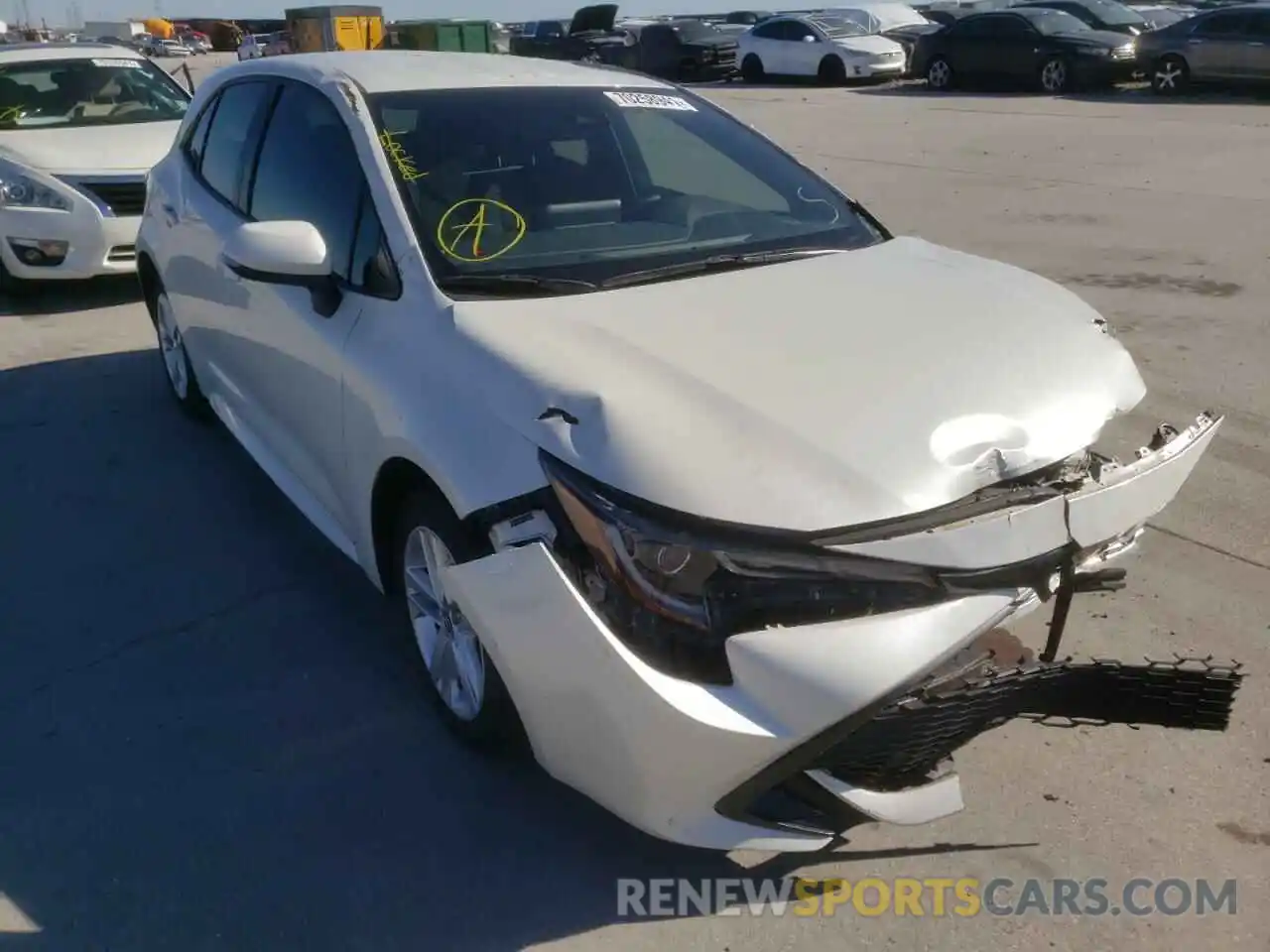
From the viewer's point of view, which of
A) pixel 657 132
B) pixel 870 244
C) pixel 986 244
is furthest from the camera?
pixel 986 244

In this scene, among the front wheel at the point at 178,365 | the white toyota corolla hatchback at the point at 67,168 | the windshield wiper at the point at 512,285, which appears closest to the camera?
the windshield wiper at the point at 512,285

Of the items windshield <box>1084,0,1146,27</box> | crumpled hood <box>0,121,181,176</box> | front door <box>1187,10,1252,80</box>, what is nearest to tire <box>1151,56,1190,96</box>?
front door <box>1187,10,1252,80</box>

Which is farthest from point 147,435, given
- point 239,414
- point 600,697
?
point 600,697

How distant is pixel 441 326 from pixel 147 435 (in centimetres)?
323

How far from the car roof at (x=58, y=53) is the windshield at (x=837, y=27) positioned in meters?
19.0

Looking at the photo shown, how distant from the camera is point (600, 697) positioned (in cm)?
250

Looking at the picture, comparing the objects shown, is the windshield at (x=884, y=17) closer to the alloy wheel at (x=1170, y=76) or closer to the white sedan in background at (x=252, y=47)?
the alloy wheel at (x=1170, y=76)

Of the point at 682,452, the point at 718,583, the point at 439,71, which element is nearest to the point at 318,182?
the point at 439,71

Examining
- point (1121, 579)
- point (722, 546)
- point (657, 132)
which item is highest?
point (657, 132)

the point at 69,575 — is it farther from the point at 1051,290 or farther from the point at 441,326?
the point at 1051,290

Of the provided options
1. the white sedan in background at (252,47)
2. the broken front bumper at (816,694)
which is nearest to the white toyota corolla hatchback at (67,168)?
the broken front bumper at (816,694)

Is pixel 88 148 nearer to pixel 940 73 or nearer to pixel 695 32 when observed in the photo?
pixel 940 73

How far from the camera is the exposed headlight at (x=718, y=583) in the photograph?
2480mm

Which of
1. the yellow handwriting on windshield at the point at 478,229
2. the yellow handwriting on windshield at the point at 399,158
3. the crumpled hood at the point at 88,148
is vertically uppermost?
the yellow handwriting on windshield at the point at 399,158
